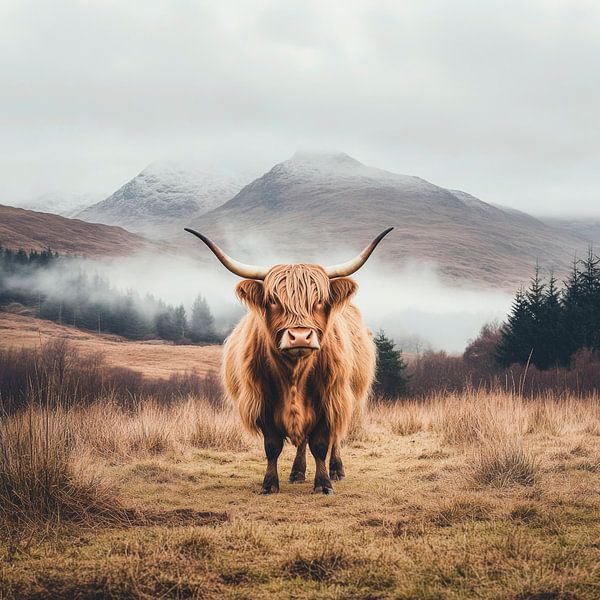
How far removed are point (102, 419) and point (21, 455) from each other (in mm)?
4353

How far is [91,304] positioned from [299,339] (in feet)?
243

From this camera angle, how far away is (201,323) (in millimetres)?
81938

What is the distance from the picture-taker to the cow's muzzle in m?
4.95

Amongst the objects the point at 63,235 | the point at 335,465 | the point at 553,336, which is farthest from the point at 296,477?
the point at 63,235

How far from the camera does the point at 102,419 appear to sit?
8570 millimetres

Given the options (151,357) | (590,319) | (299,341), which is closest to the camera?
(299,341)

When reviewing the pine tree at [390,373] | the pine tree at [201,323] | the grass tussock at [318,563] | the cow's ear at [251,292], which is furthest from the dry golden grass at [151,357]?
the grass tussock at [318,563]

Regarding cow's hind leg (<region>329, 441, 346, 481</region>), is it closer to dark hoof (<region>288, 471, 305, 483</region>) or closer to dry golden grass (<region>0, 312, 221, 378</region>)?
dark hoof (<region>288, 471, 305, 483</region>)

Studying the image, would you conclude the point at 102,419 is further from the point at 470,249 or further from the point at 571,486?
the point at 470,249

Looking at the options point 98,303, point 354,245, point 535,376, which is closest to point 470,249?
point 354,245

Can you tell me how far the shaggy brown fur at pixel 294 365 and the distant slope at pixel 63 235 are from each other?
130 metres

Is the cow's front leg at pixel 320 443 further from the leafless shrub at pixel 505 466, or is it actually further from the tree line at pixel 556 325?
the tree line at pixel 556 325

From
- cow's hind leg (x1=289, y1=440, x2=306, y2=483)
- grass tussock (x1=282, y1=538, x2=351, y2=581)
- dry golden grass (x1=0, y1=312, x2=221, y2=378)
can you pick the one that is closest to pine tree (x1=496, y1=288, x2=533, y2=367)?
dry golden grass (x1=0, y1=312, x2=221, y2=378)

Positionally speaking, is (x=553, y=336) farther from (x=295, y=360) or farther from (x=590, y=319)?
(x=295, y=360)
